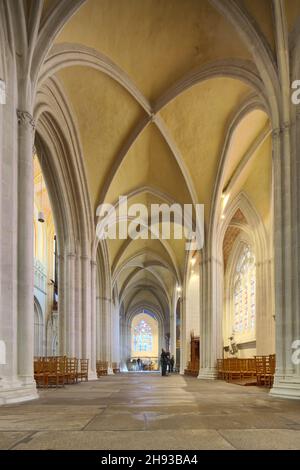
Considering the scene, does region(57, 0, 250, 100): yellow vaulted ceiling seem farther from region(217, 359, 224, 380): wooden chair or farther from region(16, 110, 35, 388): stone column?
region(217, 359, 224, 380): wooden chair

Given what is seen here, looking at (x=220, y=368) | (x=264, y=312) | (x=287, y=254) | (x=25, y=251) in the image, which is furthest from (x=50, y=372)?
(x=264, y=312)

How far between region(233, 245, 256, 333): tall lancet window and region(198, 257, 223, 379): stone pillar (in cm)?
481

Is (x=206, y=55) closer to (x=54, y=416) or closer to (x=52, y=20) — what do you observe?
(x=52, y=20)

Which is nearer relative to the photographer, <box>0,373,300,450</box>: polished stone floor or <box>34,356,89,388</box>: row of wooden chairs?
<box>0,373,300,450</box>: polished stone floor

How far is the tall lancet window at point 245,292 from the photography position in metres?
26.8

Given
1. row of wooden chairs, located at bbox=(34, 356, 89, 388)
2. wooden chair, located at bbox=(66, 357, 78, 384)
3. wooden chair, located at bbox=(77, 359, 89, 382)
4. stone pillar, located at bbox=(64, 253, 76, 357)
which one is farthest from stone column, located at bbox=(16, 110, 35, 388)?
stone pillar, located at bbox=(64, 253, 76, 357)

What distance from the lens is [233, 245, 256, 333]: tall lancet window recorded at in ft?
88.1

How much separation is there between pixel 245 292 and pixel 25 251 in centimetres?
1986

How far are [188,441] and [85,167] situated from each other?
1634 cm

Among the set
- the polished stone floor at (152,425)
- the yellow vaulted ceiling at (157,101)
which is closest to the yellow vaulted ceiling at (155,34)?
the yellow vaulted ceiling at (157,101)

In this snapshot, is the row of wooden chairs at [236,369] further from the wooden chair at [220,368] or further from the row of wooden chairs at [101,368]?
the row of wooden chairs at [101,368]

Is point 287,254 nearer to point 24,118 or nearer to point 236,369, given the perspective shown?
point 24,118

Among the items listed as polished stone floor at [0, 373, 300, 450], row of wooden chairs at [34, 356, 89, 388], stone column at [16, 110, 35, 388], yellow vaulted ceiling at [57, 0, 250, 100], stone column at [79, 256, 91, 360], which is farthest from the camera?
stone column at [79, 256, 91, 360]

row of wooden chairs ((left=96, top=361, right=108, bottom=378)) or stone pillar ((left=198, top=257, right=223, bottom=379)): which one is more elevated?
stone pillar ((left=198, top=257, right=223, bottom=379))
